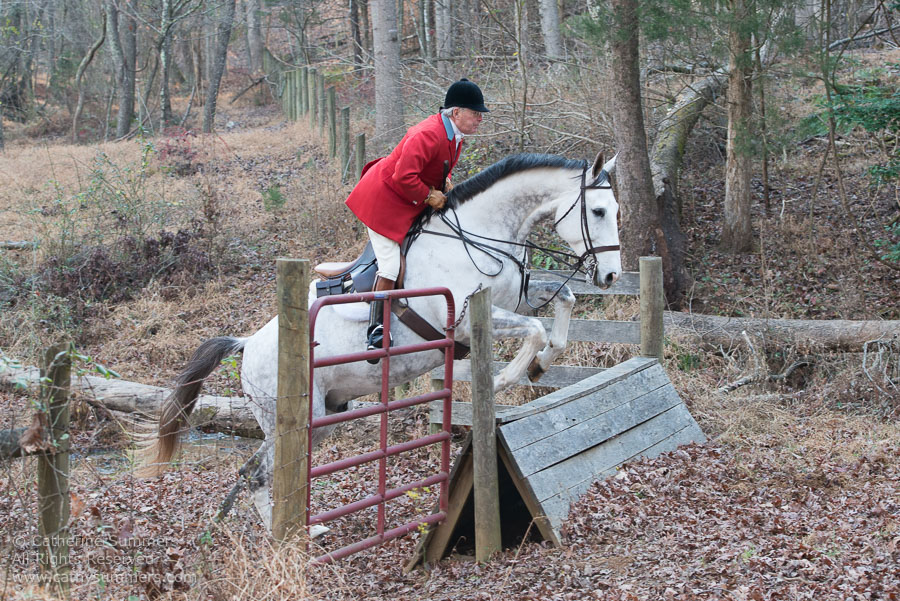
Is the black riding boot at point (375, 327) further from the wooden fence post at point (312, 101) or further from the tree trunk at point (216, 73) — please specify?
the tree trunk at point (216, 73)

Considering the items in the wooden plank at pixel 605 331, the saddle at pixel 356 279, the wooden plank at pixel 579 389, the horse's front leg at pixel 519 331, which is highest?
the saddle at pixel 356 279

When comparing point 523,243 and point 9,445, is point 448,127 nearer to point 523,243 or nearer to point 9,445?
point 523,243

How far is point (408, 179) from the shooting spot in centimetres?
516

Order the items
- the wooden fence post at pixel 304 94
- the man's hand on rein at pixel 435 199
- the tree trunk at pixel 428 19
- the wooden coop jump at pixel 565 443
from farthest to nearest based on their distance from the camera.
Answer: the wooden fence post at pixel 304 94 < the tree trunk at pixel 428 19 < the man's hand on rein at pixel 435 199 < the wooden coop jump at pixel 565 443

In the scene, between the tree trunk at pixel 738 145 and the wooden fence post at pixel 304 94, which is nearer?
the tree trunk at pixel 738 145

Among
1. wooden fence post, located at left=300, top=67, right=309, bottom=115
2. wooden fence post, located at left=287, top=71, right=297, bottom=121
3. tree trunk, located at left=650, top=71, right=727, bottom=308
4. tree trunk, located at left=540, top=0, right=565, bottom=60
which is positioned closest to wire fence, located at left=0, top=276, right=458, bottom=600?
tree trunk, located at left=650, top=71, right=727, bottom=308

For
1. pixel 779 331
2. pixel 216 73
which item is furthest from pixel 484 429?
pixel 216 73

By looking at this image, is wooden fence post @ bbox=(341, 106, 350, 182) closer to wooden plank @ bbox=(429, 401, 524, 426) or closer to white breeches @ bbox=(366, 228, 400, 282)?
wooden plank @ bbox=(429, 401, 524, 426)

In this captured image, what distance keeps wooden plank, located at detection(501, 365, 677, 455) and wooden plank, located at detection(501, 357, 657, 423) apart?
0.07 ft

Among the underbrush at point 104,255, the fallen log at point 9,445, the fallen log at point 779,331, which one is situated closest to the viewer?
the fallen log at point 9,445

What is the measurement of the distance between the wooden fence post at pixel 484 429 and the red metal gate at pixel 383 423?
0.76 ft

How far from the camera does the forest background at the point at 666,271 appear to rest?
4336 mm

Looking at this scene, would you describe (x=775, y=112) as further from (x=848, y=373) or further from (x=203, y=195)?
(x=203, y=195)

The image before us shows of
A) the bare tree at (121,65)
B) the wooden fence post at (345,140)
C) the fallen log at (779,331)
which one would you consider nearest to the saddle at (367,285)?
the fallen log at (779,331)
